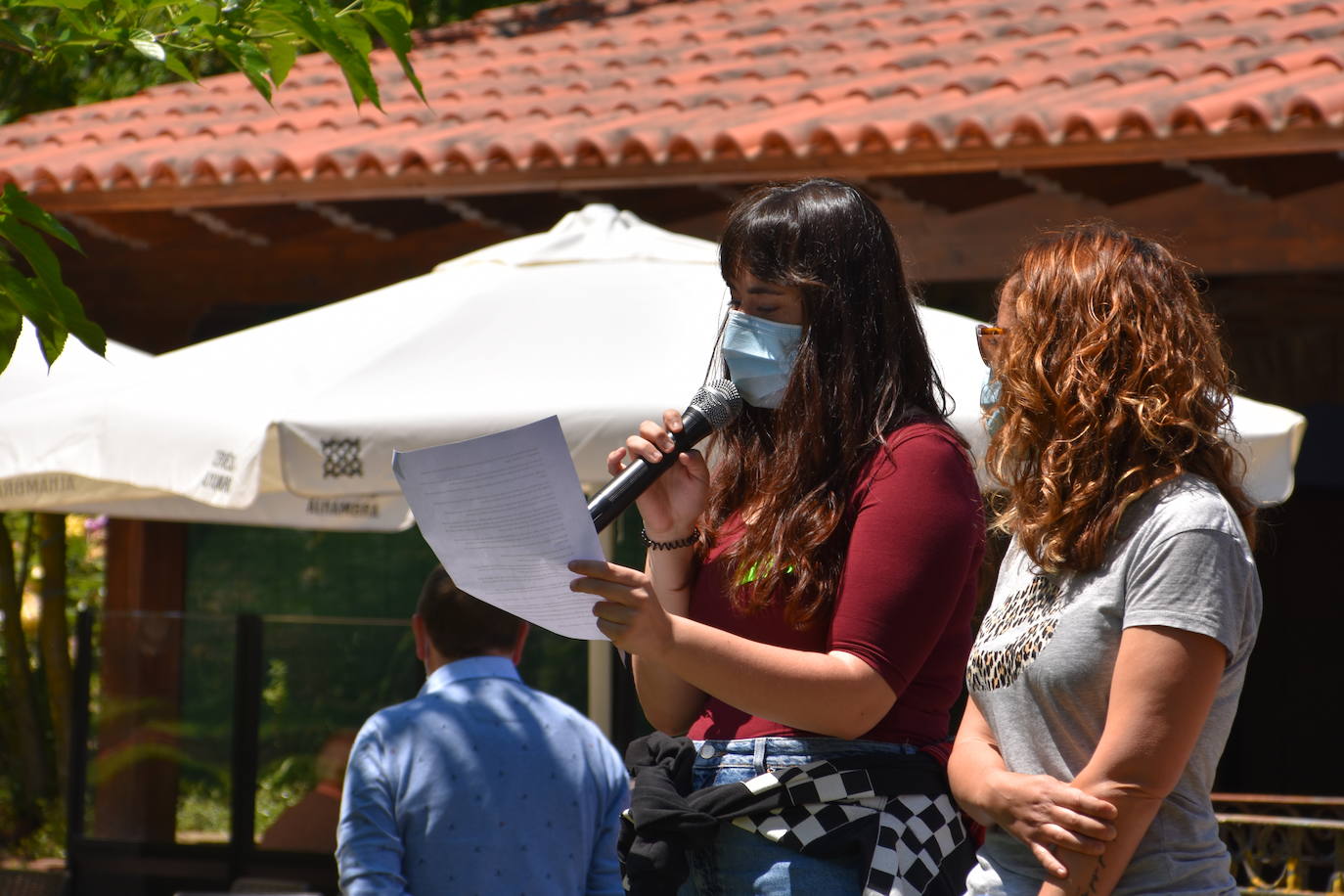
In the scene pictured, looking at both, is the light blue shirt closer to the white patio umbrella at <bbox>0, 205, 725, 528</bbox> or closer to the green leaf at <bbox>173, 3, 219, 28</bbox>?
the white patio umbrella at <bbox>0, 205, 725, 528</bbox>

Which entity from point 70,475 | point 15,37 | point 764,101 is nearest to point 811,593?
point 15,37

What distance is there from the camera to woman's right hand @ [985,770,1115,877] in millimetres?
1675

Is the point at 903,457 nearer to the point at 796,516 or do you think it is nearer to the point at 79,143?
the point at 796,516

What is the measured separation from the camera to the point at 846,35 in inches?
281

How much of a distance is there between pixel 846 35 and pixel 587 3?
258 cm

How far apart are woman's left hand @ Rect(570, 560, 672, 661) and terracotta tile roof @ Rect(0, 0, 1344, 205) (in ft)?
11.4

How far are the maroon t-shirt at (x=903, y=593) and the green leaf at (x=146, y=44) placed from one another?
97cm

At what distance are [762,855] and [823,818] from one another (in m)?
0.08

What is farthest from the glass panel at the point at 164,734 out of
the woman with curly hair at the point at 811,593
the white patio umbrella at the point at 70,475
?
the woman with curly hair at the point at 811,593

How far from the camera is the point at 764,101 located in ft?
19.3

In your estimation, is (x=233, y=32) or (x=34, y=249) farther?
(x=233, y=32)

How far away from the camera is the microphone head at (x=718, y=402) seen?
193cm

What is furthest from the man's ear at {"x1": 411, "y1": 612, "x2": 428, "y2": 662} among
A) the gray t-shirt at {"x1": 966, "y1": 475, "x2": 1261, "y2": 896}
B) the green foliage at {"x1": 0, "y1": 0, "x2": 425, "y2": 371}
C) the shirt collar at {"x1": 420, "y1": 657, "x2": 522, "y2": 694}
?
the gray t-shirt at {"x1": 966, "y1": 475, "x2": 1261, "y2": 896}

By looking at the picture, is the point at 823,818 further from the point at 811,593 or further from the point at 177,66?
the point at 177,66
